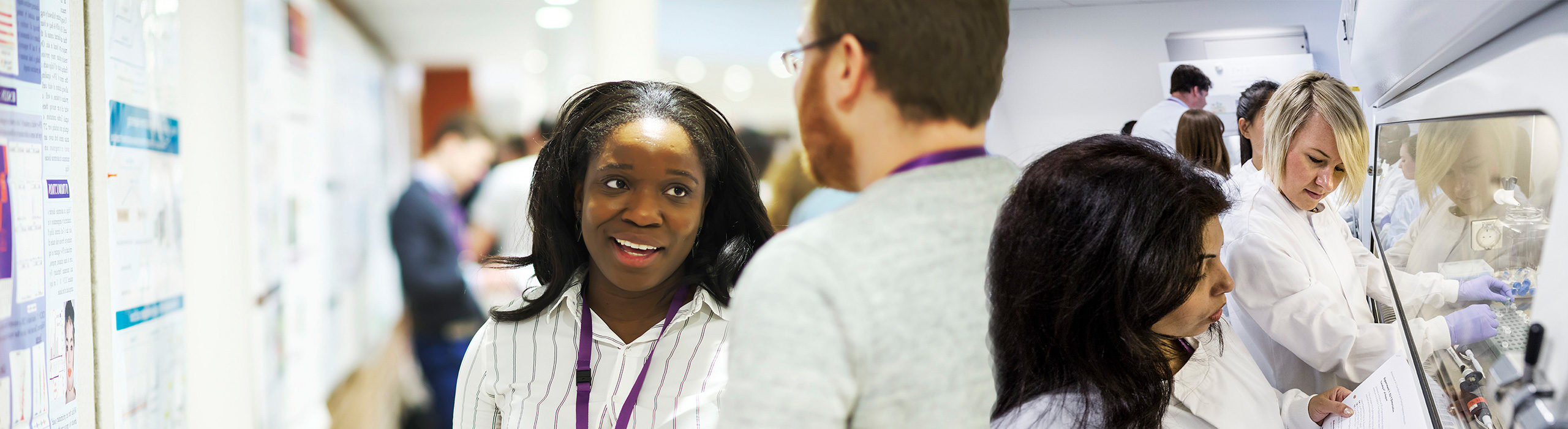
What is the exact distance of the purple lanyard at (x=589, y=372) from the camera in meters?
1.18

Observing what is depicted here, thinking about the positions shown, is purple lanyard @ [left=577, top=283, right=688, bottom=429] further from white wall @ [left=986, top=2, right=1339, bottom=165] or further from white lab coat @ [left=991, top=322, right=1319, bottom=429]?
white wall @ [left=986, top=2, right=1339, bottom=165]

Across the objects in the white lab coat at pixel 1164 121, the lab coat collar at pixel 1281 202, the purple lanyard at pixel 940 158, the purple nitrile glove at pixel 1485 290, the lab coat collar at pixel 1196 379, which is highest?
the white lab coat at pixel 1164 121

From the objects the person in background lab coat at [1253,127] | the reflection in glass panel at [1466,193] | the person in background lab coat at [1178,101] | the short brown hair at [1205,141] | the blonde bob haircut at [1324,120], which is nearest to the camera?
the reflection in glass panel at [1466,193]

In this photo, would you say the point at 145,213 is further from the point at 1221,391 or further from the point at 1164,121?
the point at 1164,121

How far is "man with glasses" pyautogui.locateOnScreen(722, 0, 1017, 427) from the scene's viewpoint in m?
0.68

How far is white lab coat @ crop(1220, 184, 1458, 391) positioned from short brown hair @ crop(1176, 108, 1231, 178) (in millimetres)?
438

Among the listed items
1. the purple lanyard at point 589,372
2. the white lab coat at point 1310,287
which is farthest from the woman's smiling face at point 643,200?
the white lab coat at point 1310,287

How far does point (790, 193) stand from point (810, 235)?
826 mm

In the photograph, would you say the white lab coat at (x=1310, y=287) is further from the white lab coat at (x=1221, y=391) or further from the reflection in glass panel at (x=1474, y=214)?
the white lab coat at (x=1221, y=391)

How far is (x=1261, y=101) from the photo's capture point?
5.64ft

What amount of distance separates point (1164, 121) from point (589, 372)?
76.8 inches

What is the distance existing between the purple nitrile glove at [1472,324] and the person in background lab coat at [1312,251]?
0.30 metres

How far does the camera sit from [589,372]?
3.97ft

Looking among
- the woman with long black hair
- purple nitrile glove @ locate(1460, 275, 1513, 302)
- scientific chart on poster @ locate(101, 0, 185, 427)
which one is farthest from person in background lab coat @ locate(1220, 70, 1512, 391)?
scientific chart on poster @ locate(101, 0, 185, 427)
